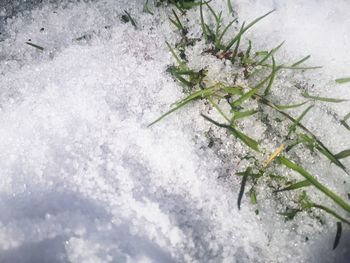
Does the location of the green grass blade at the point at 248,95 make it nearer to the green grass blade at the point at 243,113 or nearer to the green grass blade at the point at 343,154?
the green grass blade at the point at 243,113

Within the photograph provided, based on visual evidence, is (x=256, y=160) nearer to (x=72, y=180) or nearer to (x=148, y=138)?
(x=148, y=138)

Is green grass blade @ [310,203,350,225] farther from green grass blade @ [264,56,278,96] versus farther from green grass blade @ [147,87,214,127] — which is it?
green grass blade @ [147,87,214,127]

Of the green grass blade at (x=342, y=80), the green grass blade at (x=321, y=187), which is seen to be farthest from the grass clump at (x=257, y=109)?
the green grass blade at (x=342, y=80)

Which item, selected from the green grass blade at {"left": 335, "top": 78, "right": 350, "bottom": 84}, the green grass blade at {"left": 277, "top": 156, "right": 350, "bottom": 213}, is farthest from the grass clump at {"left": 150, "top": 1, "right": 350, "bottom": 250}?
the green grass blade at {"left": 335, "top": 78, "right": 350, "bottom": 84}

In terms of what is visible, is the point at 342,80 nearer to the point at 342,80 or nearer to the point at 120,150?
the point at 342,80

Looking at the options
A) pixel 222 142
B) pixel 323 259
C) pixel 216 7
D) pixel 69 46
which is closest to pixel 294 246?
pixel 323 259

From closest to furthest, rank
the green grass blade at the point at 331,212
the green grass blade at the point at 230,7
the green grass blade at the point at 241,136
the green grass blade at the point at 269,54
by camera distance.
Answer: the green grass blade at the point at 331,212
the green grass blade at the point at 241,136
the green grass blade at the point at 269,54
the green grass blade at the point at 230,7
